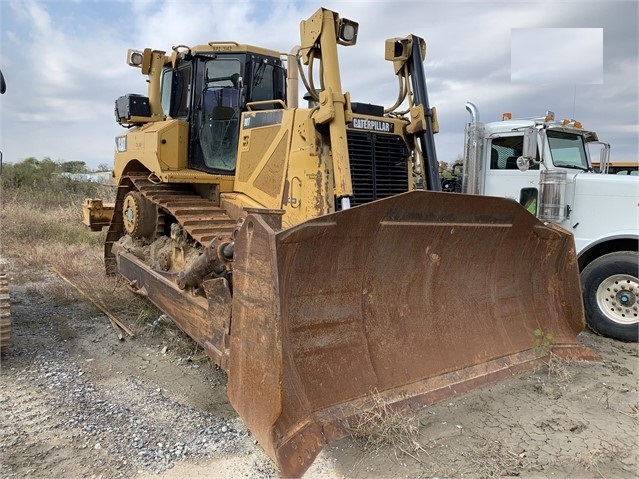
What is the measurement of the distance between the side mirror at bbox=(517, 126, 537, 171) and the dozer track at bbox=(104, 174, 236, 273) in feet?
12.8

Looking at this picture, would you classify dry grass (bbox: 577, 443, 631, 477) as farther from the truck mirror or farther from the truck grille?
the truck mirror

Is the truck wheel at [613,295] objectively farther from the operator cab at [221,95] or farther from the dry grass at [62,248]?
the dry grass at [62,248]

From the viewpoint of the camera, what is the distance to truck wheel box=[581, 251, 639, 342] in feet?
18.1

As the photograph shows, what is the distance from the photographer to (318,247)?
2.97 meters

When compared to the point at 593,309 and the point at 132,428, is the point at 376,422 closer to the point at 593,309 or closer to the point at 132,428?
the point at 132,428

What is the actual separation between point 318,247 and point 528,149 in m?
4.54

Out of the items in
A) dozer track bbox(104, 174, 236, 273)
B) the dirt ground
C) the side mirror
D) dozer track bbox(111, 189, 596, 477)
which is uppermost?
the side mirror

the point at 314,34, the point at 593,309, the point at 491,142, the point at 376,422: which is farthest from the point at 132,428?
the point at 491,142

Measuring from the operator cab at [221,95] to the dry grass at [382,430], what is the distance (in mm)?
3322

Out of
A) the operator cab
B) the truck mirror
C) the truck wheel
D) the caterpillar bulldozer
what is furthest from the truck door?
the operator cab

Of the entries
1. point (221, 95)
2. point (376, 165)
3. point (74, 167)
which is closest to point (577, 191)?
point (376, 165)

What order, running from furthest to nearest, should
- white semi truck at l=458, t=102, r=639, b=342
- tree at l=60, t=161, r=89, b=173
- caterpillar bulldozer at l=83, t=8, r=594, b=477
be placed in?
tree at l=60, t=161, r=89, b=173
white semi truck at l=458, t=102, r=639, b=342
caterpillar bulldozer at l=83, t=8, r=594, b=477

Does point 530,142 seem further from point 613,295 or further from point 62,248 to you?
point 62,248

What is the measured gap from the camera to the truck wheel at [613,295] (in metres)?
5.52
